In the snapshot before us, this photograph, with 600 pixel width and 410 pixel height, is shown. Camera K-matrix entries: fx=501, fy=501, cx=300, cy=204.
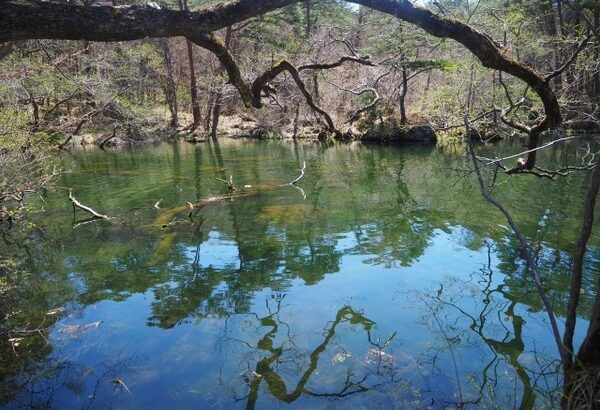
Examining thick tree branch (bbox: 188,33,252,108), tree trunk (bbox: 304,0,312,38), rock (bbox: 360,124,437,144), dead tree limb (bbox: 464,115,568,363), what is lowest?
rock (bbox: 360,124,437,144)

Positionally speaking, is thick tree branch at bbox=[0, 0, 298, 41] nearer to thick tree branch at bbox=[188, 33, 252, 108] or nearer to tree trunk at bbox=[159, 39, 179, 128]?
thick tree branch at bbox=[188, 33, 252, 108]

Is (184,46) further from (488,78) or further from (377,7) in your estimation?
(377,7)

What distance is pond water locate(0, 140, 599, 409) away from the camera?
515 centimetres

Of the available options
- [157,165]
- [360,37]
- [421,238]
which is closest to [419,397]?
[421,238]

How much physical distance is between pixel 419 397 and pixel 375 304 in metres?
2.39

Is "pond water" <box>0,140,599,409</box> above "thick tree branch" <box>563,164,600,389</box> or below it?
below

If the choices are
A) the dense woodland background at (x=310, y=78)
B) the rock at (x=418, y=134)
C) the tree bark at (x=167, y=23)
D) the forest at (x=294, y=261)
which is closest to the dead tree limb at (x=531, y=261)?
the forest at (x=294, y=261)

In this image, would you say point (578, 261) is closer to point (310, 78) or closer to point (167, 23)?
point (167, 23)

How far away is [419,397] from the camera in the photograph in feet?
16.0

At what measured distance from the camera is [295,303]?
7.31 m

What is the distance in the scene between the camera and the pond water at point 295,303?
5.15 meters

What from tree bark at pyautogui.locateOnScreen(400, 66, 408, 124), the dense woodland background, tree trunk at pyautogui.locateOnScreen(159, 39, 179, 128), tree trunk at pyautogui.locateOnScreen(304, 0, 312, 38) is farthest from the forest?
tree trunk at pyautogui.locateOnScreen(304, 0, 312, 38)

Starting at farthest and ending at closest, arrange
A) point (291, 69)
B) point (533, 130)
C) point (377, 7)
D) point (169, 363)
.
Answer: point (291, 69) < point (169, 363) < point (533, 130) < point (377, 7)

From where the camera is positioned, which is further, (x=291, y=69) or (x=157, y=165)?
(x=157, y=165)
